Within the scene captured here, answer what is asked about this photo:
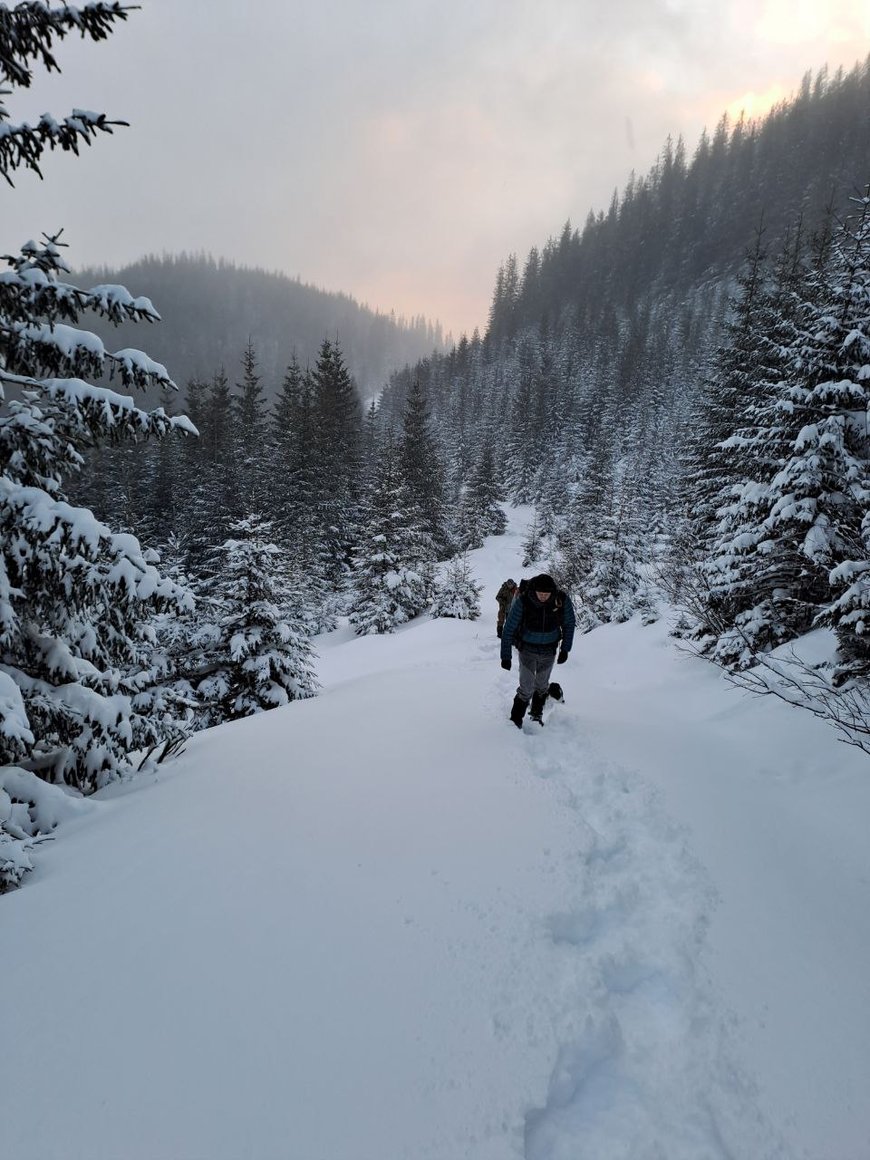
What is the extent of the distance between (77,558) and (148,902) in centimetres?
284

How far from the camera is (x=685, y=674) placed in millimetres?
9023

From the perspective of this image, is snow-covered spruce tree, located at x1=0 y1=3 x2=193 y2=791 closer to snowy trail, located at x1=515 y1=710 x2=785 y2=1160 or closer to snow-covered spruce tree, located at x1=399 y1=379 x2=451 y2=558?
snowy trail, located at x1=515 y1=710 x2=785 y2=1160

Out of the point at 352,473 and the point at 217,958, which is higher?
the point at 352,473

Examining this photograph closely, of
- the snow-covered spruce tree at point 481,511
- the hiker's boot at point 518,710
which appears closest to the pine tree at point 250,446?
the snow-covered spruce tree at point 481,511

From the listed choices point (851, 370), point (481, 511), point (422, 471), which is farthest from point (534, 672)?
point (481, 511)

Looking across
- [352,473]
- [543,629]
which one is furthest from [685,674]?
[352,473]

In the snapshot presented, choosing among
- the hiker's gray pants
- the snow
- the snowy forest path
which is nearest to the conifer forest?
the snow

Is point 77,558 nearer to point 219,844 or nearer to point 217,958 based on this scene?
point 219,844

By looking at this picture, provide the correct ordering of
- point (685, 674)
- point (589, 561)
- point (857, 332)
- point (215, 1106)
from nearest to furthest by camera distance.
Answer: point (215, 1106)
point (857, 332)
point (685, 674)
point (589, 561)

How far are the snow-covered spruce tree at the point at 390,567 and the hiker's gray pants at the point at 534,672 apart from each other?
15893 millimetres

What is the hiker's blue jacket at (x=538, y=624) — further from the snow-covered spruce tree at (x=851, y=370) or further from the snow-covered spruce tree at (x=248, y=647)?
the snow-covered spruce tree at (x=248, y=647)

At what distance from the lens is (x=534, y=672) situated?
6.38 meters

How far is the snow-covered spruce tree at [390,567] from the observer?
73.4ft

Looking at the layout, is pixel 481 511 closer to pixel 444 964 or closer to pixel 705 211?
pixel 444 964
